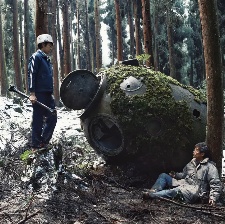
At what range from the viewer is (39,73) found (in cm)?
532

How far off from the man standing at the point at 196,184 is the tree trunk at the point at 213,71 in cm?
22

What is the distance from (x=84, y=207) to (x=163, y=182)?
1771 millimetres

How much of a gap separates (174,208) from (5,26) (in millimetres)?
27640

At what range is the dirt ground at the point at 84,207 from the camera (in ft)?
12.2

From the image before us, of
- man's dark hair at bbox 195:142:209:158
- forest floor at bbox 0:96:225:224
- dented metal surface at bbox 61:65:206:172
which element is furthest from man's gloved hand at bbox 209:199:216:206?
dented metal surface at bbox 61:65:206:172

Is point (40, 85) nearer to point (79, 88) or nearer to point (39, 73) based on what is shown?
point (39, 73)

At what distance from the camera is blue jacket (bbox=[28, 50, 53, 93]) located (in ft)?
17.2

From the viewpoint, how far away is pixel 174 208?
4.53m

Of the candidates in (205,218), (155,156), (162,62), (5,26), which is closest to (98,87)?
(155,156)

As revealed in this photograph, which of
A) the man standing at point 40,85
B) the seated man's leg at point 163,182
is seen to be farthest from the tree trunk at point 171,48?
the man standing at point 40,85

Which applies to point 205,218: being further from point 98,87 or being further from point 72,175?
point 98,87

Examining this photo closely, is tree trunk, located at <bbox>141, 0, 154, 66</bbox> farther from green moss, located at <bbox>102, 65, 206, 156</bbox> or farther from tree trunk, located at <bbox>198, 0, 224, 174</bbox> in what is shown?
tree trunk, located at <bbox>198, 0, 224, 174</bbox>

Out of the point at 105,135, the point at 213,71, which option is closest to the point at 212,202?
the point at 213,71

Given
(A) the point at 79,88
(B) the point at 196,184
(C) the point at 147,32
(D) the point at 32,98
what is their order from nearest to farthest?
1. (D) the point at 32,98
2. (B) the point at 196,184
3. (A) the point at 79,88
4. (C) the point at 147,32
